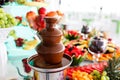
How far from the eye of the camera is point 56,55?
0.66 metres

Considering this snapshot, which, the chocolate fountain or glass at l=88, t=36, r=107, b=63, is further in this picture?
glass at l=88, t=36, r=107, b=63

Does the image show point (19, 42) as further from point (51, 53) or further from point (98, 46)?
point (51, 53)

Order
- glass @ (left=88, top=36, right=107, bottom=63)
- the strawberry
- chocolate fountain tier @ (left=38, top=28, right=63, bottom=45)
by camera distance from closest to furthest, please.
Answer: chocolate fountain tier @ (left=38, top=28, right=63, bottom=45)
glass @ (left=88, top=36, right=107, bottom=63)
the strawberry

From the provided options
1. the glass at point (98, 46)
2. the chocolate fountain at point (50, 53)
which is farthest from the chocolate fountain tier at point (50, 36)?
the glass at point (98, 46)

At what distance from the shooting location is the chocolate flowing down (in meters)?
0.65

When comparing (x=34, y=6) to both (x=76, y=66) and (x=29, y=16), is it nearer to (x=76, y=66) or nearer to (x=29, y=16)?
(x=29, y=16)

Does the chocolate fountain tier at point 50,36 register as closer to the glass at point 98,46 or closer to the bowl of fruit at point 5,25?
the bowl of fruit at point 5,25

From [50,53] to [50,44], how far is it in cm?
3

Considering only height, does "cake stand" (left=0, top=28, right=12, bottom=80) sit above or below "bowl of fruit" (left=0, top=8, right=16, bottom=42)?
below

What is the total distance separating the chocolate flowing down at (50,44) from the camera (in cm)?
65

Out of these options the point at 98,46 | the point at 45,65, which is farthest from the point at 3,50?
the point at 98,46

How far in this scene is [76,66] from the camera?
1.12 metres

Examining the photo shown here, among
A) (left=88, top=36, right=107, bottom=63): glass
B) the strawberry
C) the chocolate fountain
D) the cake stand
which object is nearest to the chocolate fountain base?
the chocolate fountain

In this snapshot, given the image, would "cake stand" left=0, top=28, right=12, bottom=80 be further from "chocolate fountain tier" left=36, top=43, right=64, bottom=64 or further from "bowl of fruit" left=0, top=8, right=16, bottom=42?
"chocolate fountain tier" left=36, top=43, right=64, bottom=64
